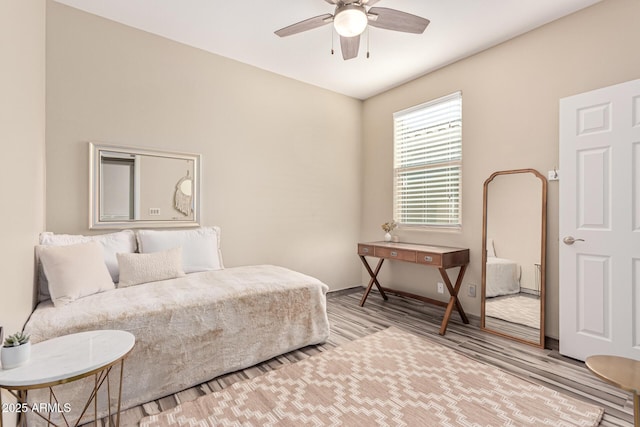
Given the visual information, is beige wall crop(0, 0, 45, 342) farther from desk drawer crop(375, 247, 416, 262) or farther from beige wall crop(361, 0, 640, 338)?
beige wall crop(361, 0, 640, 338)

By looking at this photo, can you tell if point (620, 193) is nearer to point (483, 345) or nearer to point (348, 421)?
Answer: point (483, 345)

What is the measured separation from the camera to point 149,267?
2.43 meters

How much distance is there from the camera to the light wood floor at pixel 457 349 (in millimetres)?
1856

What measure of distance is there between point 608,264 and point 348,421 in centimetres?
220

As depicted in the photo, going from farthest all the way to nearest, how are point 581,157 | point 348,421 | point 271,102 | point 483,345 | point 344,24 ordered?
point 271,102 → point 483,345 → point 581,157 → point 344,24 → point 348,421

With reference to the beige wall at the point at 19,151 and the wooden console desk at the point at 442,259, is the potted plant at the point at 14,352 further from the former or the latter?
the wooden console desk at the point at 442,259

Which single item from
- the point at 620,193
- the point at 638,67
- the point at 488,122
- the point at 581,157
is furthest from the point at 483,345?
the point at 638,67

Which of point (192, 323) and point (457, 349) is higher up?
point (192, 323)

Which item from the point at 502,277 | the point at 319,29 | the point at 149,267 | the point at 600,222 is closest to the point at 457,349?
the point at 502,277

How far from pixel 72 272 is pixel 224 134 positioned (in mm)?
1921

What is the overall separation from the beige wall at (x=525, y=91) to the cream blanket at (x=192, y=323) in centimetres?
175

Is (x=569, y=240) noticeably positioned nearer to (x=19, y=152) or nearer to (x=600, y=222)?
(x=600, y=222)

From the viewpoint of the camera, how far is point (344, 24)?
1979 millimetres

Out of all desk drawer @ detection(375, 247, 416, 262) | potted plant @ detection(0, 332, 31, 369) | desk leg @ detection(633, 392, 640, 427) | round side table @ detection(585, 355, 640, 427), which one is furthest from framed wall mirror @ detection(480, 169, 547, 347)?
potted plant @ detection(0, 332, 31, 369)
